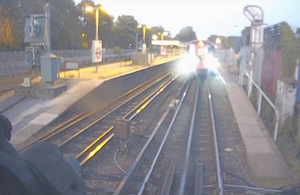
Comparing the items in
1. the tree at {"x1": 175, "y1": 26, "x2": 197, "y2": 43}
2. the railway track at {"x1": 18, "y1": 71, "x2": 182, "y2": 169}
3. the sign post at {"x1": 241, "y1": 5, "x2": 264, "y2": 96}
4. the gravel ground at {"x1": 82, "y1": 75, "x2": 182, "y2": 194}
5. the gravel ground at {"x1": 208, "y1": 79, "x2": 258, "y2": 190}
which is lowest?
the gravel ground at {"x1": 208, "y1": 79, "x2": 258, "y2": 190}

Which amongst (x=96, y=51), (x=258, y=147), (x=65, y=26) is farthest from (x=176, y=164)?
(x=65, y=26)

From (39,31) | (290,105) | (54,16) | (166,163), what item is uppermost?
(54,16)

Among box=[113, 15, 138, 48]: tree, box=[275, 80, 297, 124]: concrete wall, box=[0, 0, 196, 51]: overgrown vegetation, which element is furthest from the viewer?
box=[113, 15, 138, 48]: tree

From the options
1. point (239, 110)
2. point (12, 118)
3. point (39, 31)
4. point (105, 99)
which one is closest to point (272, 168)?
point (239, 110)

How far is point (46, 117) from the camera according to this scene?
11297 mm

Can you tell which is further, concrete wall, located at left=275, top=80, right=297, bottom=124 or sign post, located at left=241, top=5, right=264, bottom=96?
sign post, located at left=241, top=5, right=264, bottom=96

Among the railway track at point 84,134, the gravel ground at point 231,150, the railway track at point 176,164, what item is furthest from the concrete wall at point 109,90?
the gravel ground at point 231,150

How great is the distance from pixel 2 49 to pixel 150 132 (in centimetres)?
2277

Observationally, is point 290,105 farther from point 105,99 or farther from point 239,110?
point 105,99

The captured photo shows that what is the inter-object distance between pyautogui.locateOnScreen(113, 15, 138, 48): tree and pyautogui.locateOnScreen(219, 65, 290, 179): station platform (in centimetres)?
4030

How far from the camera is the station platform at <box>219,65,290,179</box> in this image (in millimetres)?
7129

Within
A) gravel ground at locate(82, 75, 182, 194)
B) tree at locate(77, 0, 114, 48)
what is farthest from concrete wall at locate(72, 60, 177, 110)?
tree at locate(77, 0, 114, 48)

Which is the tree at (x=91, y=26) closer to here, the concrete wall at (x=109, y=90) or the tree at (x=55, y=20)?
the tree at (x=55, y=20)

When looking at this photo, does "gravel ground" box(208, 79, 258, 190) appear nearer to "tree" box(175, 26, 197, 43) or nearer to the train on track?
the train on track
